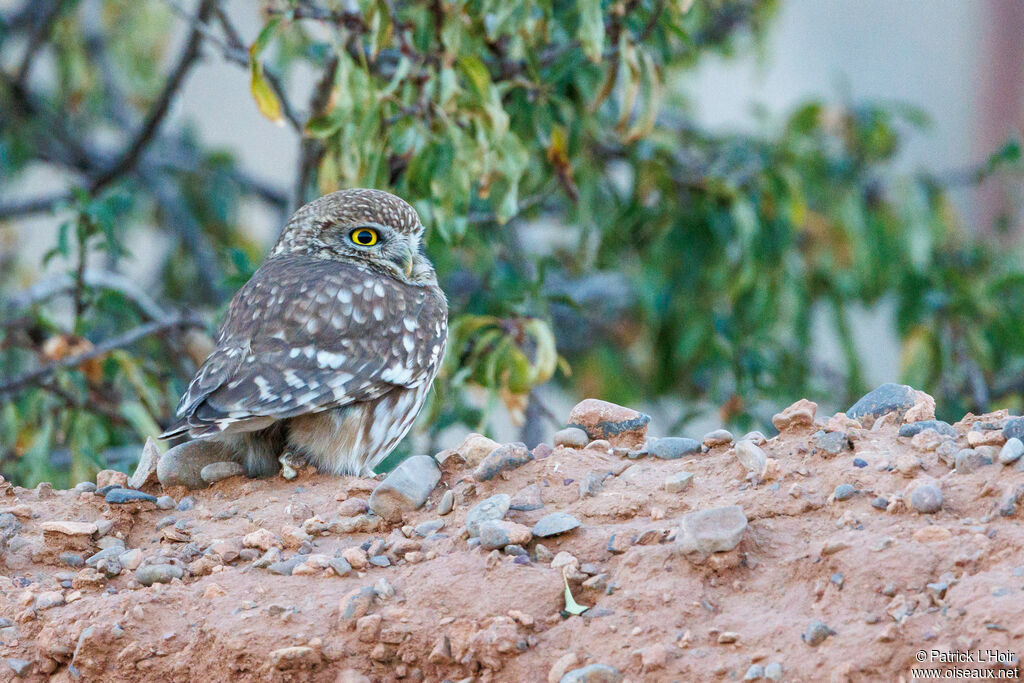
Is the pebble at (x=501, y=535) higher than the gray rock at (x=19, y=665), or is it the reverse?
the pebble at (x=501, y=535)

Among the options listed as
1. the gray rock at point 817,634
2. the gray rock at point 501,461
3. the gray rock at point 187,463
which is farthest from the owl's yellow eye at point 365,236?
the gray rock at point 817,634

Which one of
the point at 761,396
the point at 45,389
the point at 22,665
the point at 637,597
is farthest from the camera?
the point at 761,396

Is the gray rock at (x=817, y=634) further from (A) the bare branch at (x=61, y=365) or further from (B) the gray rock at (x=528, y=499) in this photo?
(A) the bare branch at (x=61, y=365)

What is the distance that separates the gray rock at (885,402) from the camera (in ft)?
12.1

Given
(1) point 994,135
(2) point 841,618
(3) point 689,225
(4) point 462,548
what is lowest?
(4) point 462,548

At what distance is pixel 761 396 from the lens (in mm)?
7004

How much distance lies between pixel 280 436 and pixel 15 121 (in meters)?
5.14

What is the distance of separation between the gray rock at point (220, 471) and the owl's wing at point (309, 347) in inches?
4.7

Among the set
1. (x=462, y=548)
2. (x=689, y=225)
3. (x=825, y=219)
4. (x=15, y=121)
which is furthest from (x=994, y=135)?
(x=462, y=548)

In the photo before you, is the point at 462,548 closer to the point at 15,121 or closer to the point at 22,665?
the point at 22,665

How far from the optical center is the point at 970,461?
3.12 metres

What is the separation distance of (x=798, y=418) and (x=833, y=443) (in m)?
0.21

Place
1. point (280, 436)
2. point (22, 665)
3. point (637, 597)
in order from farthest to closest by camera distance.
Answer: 1. point (280, 436)
2. point (22, 665)
3. point (637, 597)

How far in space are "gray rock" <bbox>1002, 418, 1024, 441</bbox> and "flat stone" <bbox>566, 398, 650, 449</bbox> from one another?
3.67ft
